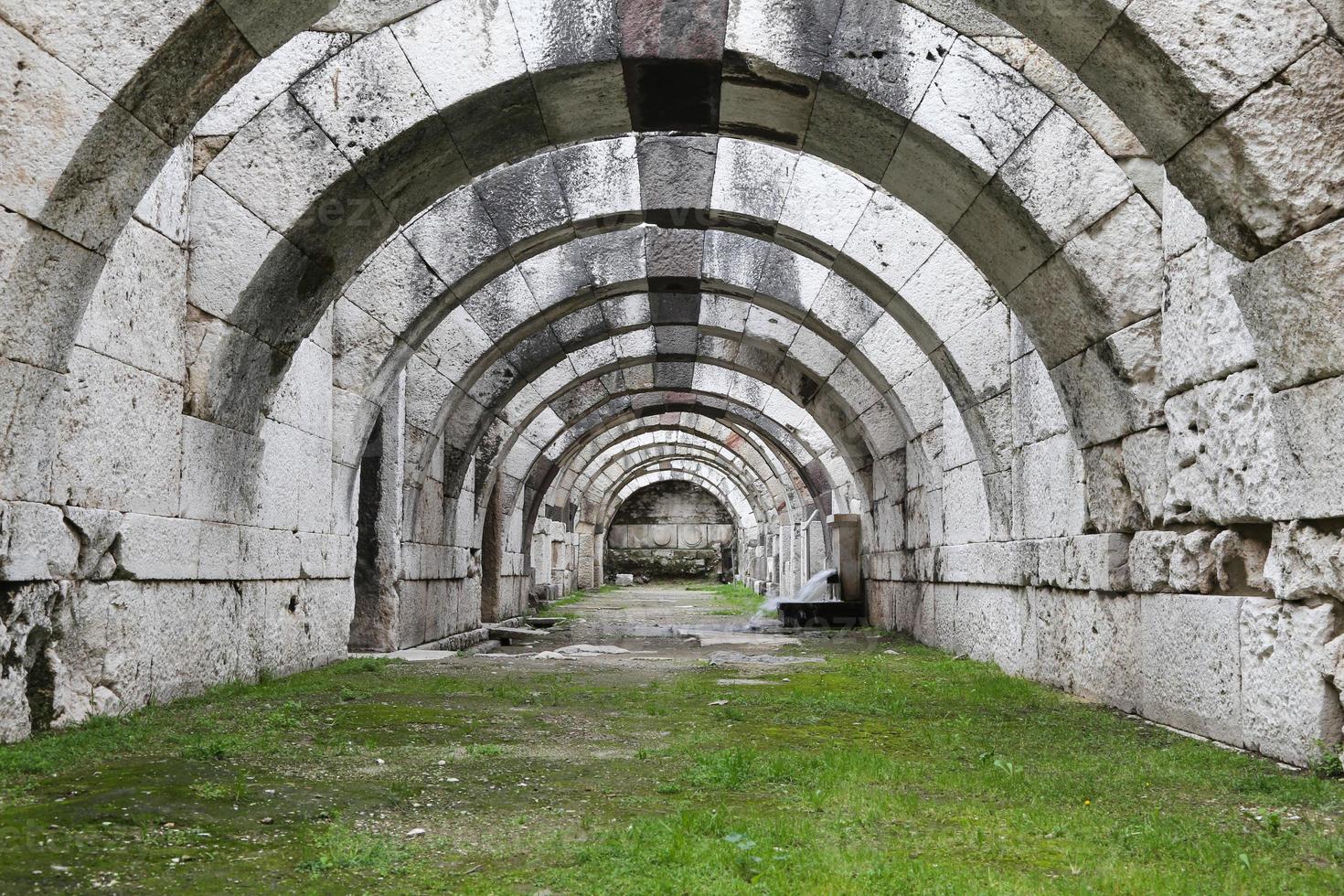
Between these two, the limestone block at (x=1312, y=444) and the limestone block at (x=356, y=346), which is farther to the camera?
the limestone block at (x=356, y=346)

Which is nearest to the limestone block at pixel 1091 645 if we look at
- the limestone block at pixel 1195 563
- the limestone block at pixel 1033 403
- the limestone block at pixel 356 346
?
the limestone block at pixel 1195 563

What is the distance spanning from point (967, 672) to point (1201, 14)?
447 cm

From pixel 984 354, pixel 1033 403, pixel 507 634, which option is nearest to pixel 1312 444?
pixel 1033 403

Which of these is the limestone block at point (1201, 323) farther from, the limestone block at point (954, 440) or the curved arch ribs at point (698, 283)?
the limestone block at point (954, 440)

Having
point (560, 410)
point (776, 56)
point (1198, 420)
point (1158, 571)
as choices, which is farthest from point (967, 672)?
point (560, 410)

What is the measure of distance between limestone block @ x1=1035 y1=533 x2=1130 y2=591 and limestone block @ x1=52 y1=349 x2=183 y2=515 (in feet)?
13.9

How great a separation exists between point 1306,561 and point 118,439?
174 inches

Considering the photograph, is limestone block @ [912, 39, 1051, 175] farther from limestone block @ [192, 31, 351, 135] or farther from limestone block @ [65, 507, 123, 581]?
limestone block @ [65, 507, 123, 581]

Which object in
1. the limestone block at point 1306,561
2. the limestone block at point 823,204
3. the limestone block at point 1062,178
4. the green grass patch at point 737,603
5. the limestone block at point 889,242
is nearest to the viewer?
the limestone block at point 1306,561

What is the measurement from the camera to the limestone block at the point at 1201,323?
4.07 m

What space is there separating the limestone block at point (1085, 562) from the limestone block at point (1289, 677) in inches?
43.7

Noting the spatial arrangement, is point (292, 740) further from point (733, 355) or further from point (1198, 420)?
point (733, 355)

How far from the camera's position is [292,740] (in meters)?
4.37

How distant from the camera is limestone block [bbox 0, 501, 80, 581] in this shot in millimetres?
3832
